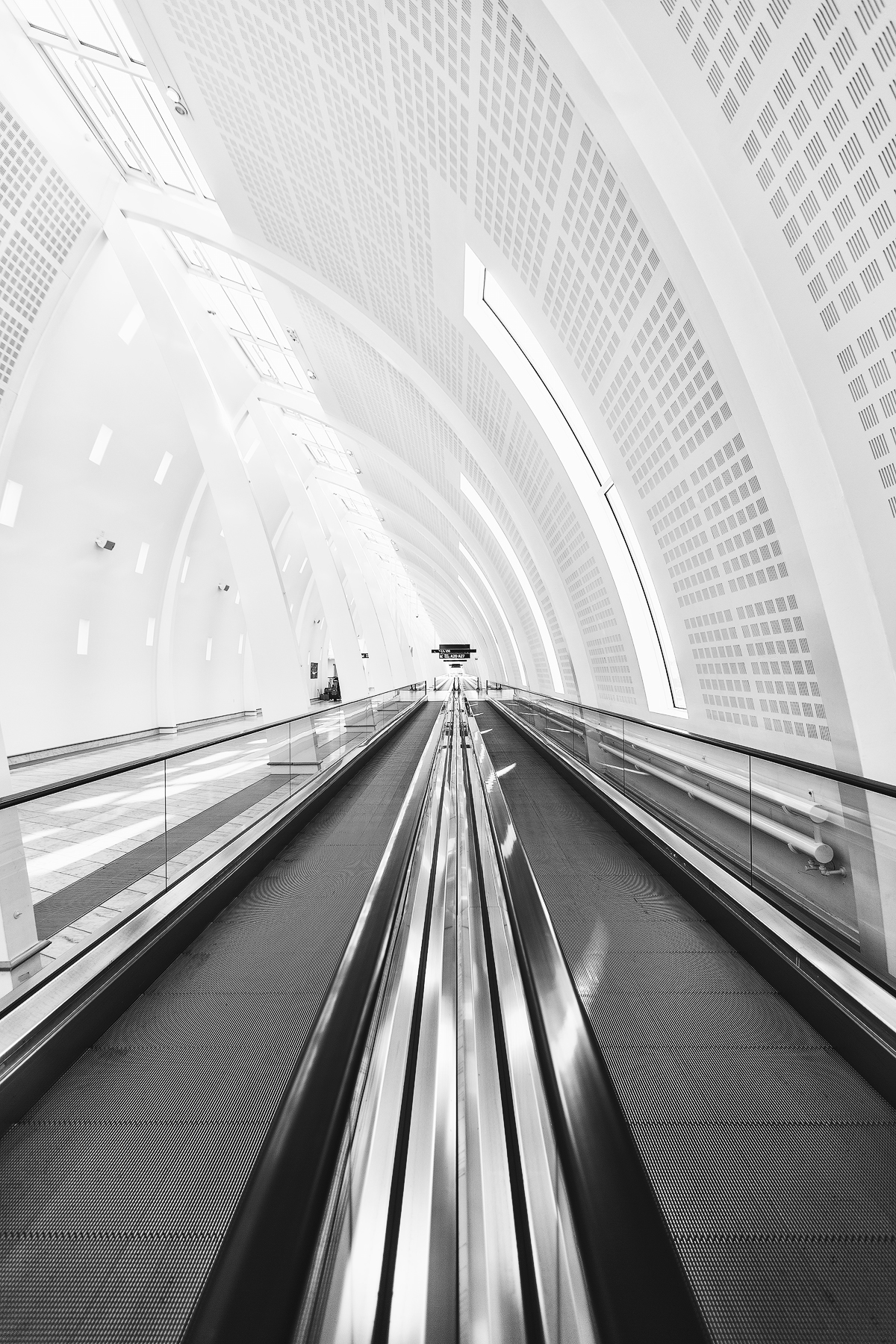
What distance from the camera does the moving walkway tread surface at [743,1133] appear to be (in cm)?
179

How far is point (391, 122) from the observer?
6.20m

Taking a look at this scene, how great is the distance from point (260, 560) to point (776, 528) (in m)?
12.1

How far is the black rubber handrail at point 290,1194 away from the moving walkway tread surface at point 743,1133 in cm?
113

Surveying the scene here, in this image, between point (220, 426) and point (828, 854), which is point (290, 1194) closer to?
point (828, 854)

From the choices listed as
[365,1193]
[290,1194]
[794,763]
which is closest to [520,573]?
[794,763]

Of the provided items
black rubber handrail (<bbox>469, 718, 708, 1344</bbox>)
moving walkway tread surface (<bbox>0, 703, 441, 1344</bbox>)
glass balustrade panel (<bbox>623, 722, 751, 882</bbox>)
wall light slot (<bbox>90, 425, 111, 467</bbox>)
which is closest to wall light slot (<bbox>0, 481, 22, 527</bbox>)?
wall light slot (<bbox>90, 425, 111, 467</bbox>)

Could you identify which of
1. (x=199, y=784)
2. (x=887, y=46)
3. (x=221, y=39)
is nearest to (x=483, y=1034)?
(x=199, y=784)

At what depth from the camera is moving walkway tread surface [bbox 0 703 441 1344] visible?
180 centimetres

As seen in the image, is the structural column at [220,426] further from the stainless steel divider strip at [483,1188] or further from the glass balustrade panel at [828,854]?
the glass balustrade panel at [828,854]

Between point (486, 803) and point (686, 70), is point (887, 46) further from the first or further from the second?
point (486, 803)

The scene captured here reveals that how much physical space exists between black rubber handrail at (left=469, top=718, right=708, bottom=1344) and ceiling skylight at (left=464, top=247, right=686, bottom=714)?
6580 millimetres

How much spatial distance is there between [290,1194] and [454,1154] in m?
0.79

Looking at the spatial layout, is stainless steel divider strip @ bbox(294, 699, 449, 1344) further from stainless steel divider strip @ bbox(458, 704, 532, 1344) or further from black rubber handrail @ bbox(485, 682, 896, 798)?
black rubber handrail @ bbox(485, 682, 896, 798)

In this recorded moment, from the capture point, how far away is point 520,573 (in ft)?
58.5
